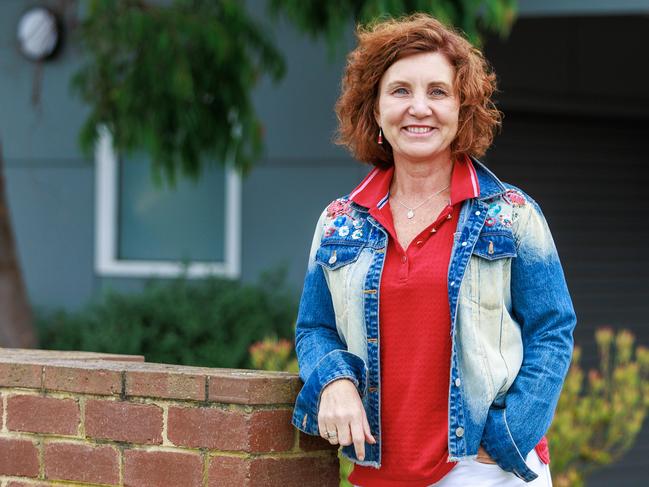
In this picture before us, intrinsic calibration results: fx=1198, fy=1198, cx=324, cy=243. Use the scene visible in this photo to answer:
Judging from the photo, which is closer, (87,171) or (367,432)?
(367,432)

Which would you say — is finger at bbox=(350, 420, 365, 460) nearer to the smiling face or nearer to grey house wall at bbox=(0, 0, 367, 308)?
A: the smiling face

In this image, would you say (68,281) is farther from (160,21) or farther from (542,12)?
(542,12)

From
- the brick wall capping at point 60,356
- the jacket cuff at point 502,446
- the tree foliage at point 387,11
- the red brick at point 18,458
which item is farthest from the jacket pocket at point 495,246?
the tree foliage at point 387,11

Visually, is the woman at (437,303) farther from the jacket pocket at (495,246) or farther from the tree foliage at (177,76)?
the tree foliage at (177,76)

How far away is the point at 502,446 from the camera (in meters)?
2.78

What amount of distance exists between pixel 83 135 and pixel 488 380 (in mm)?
5839

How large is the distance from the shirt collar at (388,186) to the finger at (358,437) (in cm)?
55

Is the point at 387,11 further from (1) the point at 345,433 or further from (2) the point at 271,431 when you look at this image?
(1) the point at 345,433

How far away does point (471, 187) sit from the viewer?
292 cm

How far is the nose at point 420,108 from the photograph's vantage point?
9.46 feet

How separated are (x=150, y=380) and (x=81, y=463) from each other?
359mm

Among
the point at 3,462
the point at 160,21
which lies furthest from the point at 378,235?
the point at 160,21

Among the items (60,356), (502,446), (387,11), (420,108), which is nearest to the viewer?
(502,446)

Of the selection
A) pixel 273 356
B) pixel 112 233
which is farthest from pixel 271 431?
pixel 112 233
